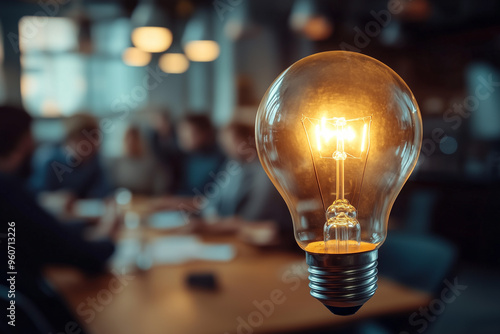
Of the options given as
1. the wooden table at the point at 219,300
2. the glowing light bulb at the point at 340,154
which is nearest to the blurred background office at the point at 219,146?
the wooden table at the point at 219,300

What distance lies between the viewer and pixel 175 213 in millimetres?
2520

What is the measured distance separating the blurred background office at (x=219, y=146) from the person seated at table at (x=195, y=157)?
0.07ft

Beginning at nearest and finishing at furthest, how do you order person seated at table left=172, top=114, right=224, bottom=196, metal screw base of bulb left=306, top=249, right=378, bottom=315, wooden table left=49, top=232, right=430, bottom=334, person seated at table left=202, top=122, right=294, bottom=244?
metal screw base of bulb left=306, top=249, right=378, bottom=315 → wooden table left=49, top=232, right=430, bottom=334 → person seated at table left=202, top=122, right=294, bottom=244 → person seated at table left=172, top=114, right=224, bottom=196

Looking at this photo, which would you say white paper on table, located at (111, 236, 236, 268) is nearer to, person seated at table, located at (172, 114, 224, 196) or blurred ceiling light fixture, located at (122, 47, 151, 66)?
person seated at table, located at (172, 114, 224, 196)

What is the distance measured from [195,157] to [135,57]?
128 centimetres

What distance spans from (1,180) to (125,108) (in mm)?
3196

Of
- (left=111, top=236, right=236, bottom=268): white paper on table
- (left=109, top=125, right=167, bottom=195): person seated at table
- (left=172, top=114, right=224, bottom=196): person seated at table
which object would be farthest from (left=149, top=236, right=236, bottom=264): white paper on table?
(left=109, top=125, right=167, bottom=195): person seated at table

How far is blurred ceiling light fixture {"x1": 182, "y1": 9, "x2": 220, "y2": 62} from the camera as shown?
3098 mm

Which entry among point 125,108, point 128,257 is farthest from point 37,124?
point 128,257

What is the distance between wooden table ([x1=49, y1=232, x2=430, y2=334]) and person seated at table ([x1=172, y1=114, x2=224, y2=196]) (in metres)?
1.73

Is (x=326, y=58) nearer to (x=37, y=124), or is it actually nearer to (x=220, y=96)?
(x=220, y=96)

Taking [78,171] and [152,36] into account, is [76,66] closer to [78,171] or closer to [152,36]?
[78,171]

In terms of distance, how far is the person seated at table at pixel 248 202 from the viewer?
192 centimetres

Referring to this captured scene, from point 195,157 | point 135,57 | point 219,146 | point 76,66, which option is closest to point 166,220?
point 195,157
